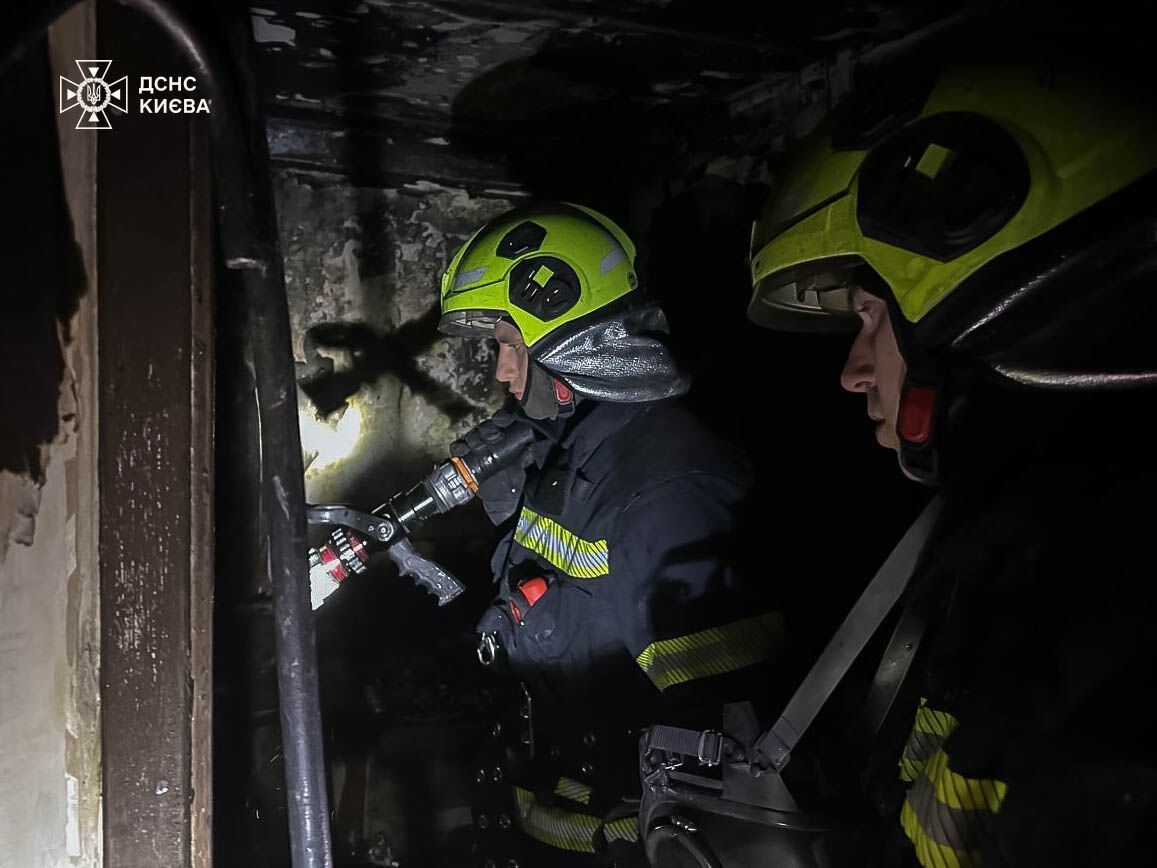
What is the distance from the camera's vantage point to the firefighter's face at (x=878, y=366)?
3.94ft

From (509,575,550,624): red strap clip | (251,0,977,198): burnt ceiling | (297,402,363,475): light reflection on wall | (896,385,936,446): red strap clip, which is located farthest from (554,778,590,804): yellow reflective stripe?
(251,0,977,198): burnt ceiling

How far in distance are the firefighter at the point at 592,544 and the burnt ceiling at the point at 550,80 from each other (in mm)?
377

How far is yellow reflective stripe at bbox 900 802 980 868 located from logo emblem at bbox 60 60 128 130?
1.17 metres

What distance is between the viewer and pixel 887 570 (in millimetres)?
1185

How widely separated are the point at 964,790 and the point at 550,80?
1839 mm

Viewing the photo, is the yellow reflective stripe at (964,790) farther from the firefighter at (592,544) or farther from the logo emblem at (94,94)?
the logo emblem at (94,94)

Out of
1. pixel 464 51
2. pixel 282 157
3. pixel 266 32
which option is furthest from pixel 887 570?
pixel 282 157

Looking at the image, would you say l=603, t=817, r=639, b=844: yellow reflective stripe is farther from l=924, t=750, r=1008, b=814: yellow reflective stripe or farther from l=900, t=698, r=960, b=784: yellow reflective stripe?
→ l=924, t=750, r=1008, b=814: yellow reflective stripe

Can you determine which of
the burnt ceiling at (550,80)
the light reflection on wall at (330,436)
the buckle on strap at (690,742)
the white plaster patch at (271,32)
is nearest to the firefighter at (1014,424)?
the buckle on strap at (690,742)

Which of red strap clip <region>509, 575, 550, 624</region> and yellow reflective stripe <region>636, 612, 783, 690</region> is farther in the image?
red strap clip <region>509, 575, 550, 624</region>

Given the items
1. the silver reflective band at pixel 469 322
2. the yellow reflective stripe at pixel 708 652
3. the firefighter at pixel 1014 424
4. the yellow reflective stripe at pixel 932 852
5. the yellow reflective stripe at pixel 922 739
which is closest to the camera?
the firefighter at pixel 1014 424

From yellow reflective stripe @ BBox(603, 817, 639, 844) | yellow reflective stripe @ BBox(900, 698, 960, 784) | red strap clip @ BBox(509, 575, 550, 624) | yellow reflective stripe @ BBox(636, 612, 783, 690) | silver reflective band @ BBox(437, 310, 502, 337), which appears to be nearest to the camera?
yellow reflective stripe @ BBox(900, 698, 960, 784)

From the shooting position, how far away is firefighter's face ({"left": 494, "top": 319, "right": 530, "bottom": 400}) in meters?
1.99

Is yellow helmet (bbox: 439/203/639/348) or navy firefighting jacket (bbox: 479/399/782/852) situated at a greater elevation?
yellow helmet (bbox: 439/203/639/348)
